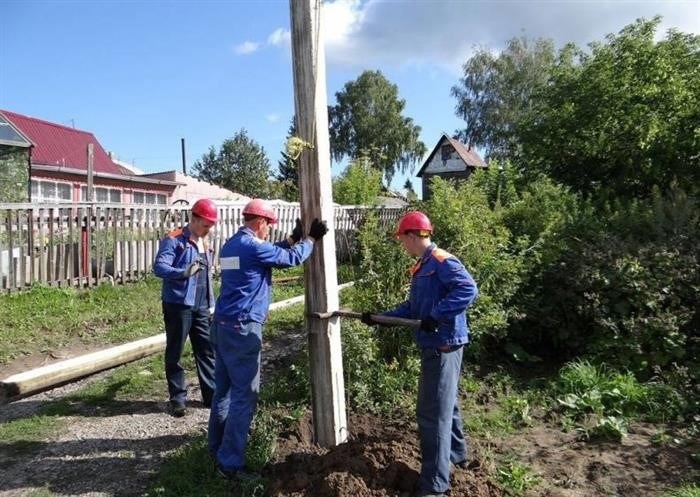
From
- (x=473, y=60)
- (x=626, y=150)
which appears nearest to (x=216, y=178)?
(x=473, y=60)

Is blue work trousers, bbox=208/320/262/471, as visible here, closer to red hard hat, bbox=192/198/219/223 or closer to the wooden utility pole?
the wooden utility pole

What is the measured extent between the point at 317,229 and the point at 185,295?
1847mm

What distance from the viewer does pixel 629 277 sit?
5.99 meters

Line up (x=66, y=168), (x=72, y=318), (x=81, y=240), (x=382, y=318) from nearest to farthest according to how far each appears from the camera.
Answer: (x=382, y=318)
(x=72, y=318)
(x=81, y=240)
(x=66, y=168)

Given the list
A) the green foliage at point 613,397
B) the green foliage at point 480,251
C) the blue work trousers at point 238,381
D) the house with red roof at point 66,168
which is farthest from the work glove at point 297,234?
the house with red roof at point 66,168

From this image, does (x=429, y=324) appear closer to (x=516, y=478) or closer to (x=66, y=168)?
(x=516, y=478)

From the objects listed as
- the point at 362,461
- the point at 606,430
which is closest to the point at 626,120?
the point at 606,430

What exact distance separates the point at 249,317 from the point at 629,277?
13.5 ft

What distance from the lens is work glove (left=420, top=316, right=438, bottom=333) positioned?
3484mm

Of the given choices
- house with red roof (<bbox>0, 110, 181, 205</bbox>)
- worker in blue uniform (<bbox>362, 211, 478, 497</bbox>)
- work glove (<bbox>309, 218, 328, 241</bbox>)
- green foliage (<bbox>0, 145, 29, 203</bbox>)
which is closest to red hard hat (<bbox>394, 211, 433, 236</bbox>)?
worker in blue uniform (<bbox>362, 211, 478, 497</bbox>)

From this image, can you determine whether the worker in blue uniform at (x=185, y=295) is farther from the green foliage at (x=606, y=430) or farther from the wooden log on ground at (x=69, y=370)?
the green foliage at (x=606, y=430)

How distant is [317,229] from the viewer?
12.7 ft

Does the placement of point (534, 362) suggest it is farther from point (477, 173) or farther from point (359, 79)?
point (359, 79)

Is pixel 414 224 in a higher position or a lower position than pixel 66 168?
lower
